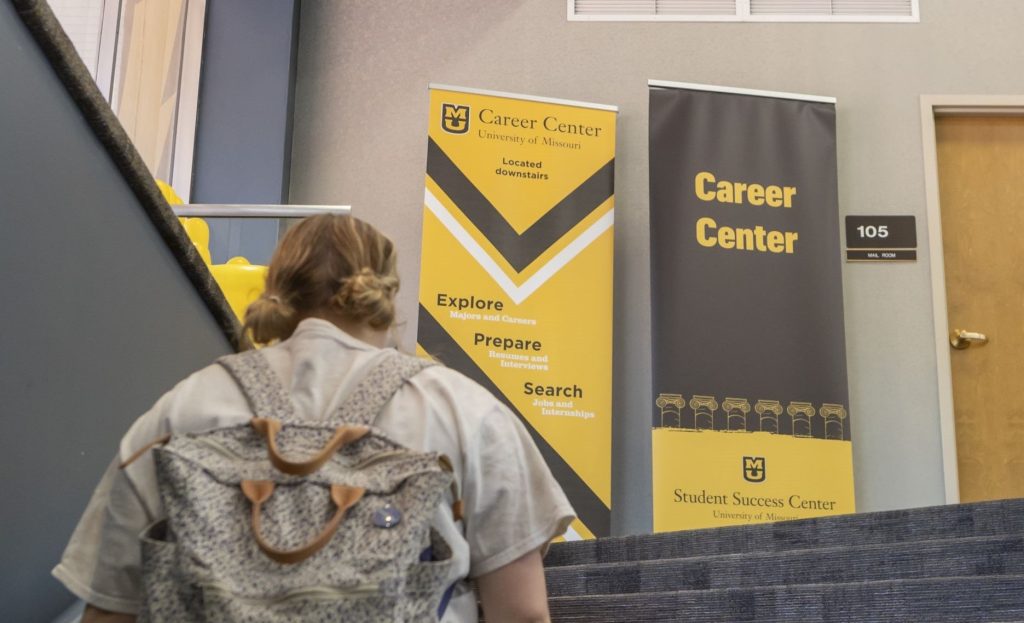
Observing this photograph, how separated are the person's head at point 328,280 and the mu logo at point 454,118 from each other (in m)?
3.91

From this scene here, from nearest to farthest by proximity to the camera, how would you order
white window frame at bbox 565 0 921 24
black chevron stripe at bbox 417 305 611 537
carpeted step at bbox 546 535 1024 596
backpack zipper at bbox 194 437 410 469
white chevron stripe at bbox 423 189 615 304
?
backpack zipper at bbox 194 437 410 469
carpeted step at bbox 546 535 1024 596
black chevron stripe at bbox 417 305 611 537
white chevron stripe at bbox 423 189 615 304
white window frame at bbox 565 0 921 24

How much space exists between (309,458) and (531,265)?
3.97m

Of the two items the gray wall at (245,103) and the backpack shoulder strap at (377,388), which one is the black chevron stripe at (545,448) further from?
the backpack shoulder strap at (377,388)

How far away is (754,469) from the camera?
16.2 feet

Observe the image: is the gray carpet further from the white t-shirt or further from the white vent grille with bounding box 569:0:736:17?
the white vent grille with bounding box 569:0:736:17

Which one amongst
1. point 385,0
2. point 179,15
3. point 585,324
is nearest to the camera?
point 585,324

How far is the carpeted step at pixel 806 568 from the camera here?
2.21 m

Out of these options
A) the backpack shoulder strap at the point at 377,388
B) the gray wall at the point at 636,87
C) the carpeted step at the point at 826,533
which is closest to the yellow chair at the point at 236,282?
the carpeted step at the point at 826,533

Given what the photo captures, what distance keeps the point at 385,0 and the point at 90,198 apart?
400 cm

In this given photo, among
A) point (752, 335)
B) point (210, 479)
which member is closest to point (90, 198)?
point (210, 479)

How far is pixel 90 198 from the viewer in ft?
7.08

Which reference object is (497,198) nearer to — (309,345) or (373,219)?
(373,219)

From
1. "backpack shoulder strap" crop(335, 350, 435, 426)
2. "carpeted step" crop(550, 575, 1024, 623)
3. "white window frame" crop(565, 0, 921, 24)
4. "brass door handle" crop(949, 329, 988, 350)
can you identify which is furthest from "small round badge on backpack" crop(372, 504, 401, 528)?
"white window frame" crop(565, 0, 921, 24)

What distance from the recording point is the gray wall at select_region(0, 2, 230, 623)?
188cm
